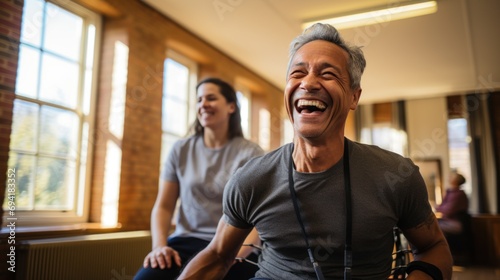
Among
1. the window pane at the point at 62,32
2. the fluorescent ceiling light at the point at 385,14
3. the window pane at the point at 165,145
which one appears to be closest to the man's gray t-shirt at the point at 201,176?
the window pane at the point at 62,32

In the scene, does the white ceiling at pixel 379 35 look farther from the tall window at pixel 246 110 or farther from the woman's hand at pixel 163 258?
the woman's hand at pixel 163 258

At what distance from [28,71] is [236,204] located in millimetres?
2893

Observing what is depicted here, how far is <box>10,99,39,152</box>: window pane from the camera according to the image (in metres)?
3.28

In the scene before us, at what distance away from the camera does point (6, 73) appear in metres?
3.04

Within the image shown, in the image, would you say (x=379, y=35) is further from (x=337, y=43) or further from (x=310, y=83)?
(x=310, y=83)

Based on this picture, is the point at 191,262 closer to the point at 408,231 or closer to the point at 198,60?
the point at 408,231

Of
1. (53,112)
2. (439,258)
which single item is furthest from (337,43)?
(53,112)

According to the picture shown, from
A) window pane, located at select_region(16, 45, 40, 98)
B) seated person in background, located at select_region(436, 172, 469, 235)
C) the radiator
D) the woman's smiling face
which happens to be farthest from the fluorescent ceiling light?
the woman's smiling face

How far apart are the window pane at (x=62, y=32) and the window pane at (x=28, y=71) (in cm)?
18

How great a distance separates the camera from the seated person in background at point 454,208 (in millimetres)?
6543

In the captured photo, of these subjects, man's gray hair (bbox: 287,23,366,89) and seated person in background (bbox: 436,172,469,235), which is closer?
man's gray hair (bbox: 287,23,366,89)

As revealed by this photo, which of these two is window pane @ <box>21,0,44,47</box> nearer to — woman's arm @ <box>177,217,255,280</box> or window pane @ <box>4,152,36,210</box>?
window pane @ <box>4,152,36,210</box>

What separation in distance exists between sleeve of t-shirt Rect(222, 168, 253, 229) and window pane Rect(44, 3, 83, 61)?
3024mm

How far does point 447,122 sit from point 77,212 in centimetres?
735
